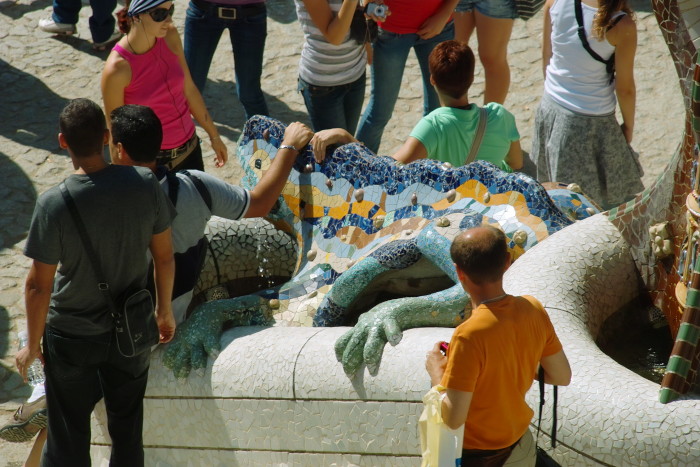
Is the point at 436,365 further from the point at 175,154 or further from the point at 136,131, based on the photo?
the point at 175,154

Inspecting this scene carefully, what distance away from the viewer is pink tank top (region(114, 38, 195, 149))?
425 centimetres

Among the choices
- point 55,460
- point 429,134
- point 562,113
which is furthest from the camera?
point 562,113

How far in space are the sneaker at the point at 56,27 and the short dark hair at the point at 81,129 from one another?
5.48m

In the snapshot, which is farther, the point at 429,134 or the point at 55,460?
the point at 429,134

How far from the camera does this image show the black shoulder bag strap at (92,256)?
283 centimetres

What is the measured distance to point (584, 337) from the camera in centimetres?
300

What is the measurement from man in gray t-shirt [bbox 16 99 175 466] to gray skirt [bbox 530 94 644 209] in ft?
7.43

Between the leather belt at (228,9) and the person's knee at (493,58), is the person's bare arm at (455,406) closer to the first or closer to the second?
the leather belt at (228,9)

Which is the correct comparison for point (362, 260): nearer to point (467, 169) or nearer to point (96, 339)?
point (467, 169)

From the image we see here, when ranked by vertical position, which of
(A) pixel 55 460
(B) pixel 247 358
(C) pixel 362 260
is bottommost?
(A) pixel 55 460

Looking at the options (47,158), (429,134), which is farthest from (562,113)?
(47,158)

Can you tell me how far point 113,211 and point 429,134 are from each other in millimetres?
1669

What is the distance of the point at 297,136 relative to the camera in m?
4.00

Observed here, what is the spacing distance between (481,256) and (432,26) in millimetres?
3179
